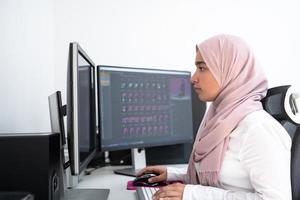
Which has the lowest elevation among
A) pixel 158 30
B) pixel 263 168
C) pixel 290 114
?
pixel 263 168

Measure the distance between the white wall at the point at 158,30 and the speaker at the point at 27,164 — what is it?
2.65 feet

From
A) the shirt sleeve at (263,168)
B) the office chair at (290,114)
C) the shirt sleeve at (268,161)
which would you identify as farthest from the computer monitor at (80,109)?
the office chair at (290,114)

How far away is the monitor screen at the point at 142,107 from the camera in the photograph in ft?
4.30

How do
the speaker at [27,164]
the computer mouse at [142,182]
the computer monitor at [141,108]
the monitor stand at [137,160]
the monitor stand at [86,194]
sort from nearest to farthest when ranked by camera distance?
1. the speaker at [27,164]
2. the monitor stand at [86,194]
3. the computer mouse at [142,182]
4. the computer monitor at [141,108]
5. the monitor stand at [137,160]

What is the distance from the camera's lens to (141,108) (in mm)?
1411

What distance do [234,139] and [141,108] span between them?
0.54m

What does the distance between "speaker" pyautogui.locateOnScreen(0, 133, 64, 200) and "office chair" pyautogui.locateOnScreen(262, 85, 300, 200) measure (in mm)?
754

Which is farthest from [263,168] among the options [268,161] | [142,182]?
[142,182]

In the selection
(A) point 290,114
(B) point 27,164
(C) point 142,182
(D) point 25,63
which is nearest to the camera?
(B) point 27,164

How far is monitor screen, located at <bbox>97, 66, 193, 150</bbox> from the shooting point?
51.6 inches

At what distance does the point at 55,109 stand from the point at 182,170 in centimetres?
58

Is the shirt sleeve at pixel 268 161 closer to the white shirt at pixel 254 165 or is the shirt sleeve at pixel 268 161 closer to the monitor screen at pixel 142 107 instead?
the white shirt at pixel 254 165

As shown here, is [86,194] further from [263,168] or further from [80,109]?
[263,168]

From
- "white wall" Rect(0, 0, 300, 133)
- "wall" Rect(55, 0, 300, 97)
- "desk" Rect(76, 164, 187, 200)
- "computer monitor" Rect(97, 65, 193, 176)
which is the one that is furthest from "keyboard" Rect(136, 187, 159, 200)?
"wall" Rect(55, 0, 300, 97)
